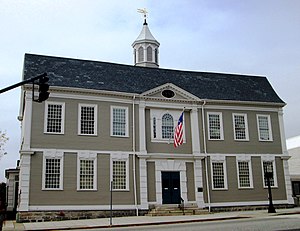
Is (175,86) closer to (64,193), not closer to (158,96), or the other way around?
(158,96)

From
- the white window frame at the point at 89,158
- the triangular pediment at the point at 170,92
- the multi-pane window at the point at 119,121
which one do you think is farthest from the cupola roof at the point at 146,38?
the white window frame at the point at 89,158

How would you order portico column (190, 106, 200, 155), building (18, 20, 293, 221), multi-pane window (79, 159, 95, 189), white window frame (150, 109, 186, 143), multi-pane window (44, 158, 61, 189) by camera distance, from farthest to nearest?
portico column (190, 106, 200, 155)
white window frame (150, 109, 186, 143)
multi-pane window (79, 159, 95, 189)
building (18, 20, 293, 221)
multi-pane window (44, 158, 61, 189)

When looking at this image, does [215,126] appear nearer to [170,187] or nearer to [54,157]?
[170,187]

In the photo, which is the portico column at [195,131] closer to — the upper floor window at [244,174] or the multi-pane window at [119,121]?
the upper floor window at [244,174]

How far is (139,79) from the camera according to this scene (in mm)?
→ 30953

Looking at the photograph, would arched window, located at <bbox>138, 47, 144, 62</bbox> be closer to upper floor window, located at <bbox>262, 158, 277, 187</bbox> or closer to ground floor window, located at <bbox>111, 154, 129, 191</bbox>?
ground floor window, located at <bbox>111, 154, 129, 191</bbox>

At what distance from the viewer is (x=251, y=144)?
31.1m

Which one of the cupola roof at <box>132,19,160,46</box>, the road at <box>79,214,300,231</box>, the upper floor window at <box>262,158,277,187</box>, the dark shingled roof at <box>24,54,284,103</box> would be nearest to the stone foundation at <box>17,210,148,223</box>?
the road at <box>79,214,300,231</box>

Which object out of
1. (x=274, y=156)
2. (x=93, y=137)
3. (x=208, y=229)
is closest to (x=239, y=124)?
(x=274, y=156)

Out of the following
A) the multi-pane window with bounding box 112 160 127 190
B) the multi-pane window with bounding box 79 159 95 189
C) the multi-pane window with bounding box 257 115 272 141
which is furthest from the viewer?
the multi-pane window with bounding box 257 115 272 141

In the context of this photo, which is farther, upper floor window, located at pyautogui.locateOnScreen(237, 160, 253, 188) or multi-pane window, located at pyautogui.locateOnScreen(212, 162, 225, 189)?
upper floor window, located at pyautogui.locateOnScreen(237, 160, 253, 188)

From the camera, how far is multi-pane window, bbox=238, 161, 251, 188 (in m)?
30.1

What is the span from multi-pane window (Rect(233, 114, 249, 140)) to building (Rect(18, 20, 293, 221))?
0.08m

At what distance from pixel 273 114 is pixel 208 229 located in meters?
19.2
